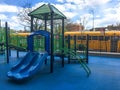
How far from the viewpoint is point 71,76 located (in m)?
7.52

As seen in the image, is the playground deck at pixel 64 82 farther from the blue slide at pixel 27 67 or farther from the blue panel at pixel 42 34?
the blue panel at pixel 42 34

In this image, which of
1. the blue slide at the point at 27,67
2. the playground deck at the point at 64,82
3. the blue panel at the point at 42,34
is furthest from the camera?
the blue panel at the point at 42,34

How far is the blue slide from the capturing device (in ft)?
21.6

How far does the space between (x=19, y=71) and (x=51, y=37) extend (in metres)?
2.12

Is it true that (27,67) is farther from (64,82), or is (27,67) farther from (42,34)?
(42,34)

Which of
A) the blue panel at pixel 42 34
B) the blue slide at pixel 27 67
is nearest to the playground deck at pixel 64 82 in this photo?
the blue slide at pixel 27 67

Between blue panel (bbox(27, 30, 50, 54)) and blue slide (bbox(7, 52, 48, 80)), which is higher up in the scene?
blue panel (bbox(27, 30, 50, 54))

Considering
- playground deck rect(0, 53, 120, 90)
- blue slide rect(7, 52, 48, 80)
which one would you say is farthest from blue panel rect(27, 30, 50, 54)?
playground deck rect(0, 53, 120, 90)

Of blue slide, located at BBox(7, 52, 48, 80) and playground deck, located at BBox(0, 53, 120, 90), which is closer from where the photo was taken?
playground deck, located at BBox(0, 53, 120, 90)

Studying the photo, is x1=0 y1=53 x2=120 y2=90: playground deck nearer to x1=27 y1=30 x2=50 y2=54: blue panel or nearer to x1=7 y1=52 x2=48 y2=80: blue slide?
x1=7 y1=52 x2=48 y2=80: blue slide

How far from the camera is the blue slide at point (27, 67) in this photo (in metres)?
6.57

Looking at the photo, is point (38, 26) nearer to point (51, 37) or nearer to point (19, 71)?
point (51, 37)

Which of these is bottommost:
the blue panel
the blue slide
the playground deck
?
the playground deck

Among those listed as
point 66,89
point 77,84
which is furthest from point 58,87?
point 77,84
